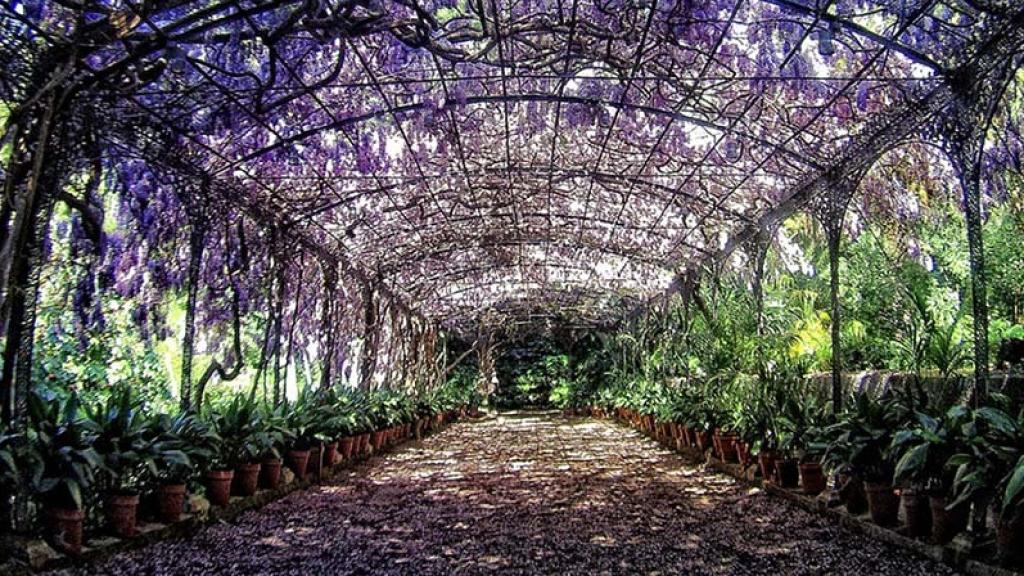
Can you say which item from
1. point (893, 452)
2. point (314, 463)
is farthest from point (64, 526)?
point (893, 452)

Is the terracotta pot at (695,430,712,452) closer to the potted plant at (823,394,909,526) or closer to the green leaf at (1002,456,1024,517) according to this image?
the potted plant at (823,394,909,526)

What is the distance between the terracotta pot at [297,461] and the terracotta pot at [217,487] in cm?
146

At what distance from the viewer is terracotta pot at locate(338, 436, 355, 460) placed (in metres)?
8.39

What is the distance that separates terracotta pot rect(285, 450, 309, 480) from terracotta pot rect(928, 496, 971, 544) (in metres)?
4.82

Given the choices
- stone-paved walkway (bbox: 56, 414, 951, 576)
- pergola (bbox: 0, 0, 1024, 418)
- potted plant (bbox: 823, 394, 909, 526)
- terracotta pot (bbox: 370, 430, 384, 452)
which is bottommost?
stone-paved walkway (bbox: 56, 414, 951, 576)

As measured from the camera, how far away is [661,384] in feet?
41.2

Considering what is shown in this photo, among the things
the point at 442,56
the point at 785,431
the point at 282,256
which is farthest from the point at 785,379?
the point at 282,256

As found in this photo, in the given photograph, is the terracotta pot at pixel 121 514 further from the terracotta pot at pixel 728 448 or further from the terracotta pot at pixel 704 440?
the terracotta pot at pixel 704 440

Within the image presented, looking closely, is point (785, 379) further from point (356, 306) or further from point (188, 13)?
point (356, 306)

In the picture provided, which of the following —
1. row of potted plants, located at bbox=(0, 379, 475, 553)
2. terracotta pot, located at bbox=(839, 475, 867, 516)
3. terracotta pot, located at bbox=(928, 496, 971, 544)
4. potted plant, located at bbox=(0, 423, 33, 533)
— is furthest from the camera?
terracotta pot, located at bbox=(839, 475, 867, 516)

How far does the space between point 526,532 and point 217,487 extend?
2.06 metres

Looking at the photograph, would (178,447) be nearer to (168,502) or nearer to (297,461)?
(168,502)

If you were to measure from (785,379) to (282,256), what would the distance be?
5.01m

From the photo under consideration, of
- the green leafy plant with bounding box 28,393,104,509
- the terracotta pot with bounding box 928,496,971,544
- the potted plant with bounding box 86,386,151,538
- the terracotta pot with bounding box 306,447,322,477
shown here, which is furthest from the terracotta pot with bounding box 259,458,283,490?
the terracotta pot with bounding box 928,496,971,544
